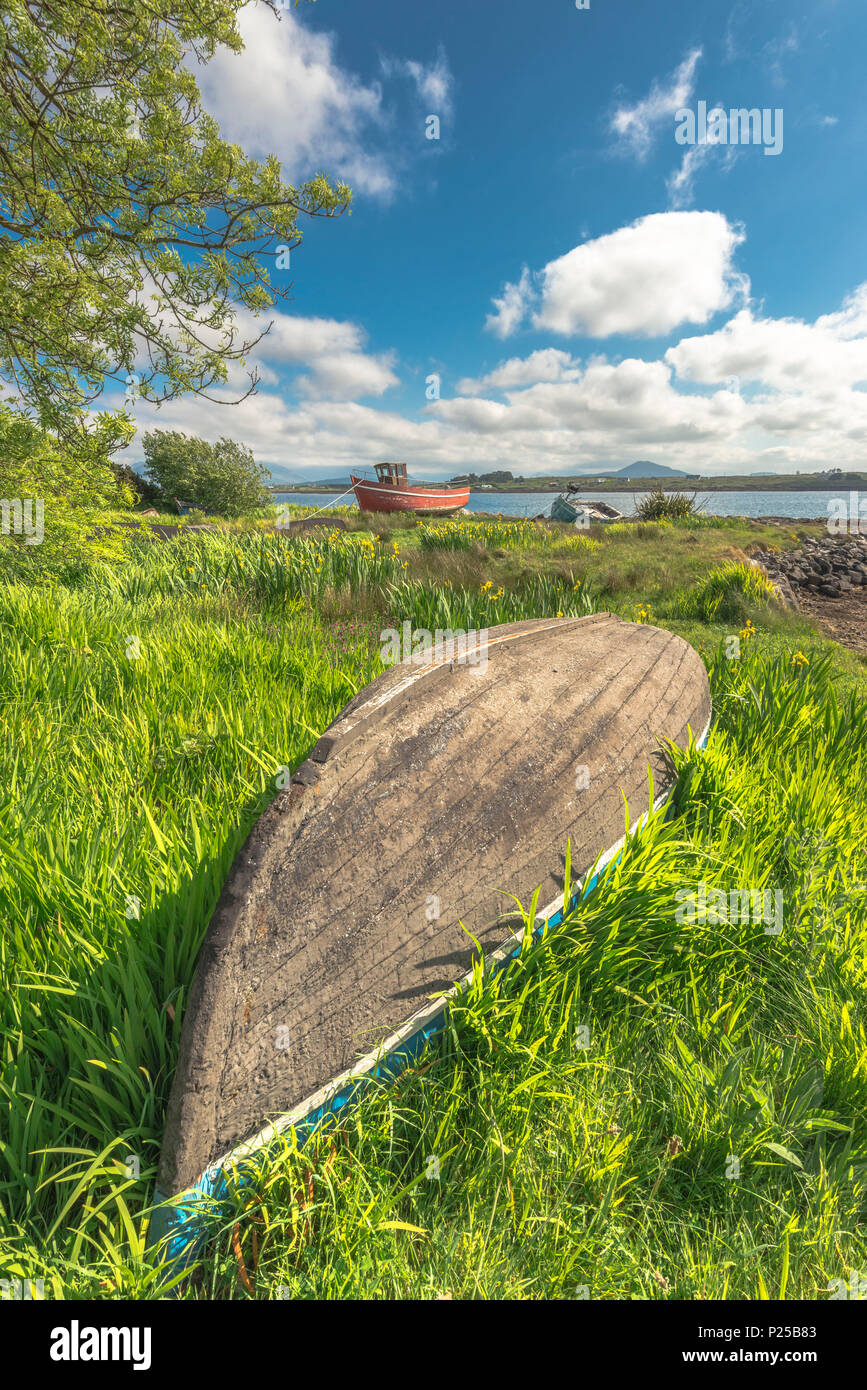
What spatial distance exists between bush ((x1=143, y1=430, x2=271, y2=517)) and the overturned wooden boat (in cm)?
3691

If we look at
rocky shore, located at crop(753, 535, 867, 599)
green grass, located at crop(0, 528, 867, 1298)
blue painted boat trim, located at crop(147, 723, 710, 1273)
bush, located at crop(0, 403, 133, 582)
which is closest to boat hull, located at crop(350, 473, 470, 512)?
rocky shore, located at crop(753, 535, 867, 599)

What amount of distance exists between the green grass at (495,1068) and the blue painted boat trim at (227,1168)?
41 millimetres

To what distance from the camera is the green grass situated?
1.22 metres

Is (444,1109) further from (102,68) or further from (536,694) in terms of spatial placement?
(102,68)

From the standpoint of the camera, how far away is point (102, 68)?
476cm

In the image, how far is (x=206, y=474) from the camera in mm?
36281

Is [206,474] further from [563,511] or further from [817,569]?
[817,569]

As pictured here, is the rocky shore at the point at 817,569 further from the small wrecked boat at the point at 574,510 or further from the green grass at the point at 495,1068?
the small wrecked boat at the point at 574,510

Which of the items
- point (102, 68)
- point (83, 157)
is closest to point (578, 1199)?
point (83, 157)

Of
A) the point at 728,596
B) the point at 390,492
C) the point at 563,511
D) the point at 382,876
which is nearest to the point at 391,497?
the point at 390,492

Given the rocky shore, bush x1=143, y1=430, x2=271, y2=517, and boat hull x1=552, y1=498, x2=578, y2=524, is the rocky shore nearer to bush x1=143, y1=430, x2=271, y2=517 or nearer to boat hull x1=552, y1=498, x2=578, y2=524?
boat hull x1=552, y1=498, x2=578, y2=524

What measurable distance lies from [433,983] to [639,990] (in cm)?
87

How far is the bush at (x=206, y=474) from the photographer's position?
36.0m

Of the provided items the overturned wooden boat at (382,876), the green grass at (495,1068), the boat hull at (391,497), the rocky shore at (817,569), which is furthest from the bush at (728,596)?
the boat hull at (391,497)
